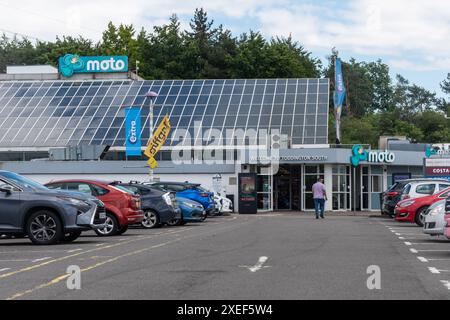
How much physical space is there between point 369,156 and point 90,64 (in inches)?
997

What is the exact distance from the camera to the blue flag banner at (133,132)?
176 ft

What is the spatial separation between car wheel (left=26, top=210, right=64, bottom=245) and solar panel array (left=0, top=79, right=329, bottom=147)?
114ft

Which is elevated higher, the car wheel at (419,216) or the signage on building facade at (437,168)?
the signage on building facade at (437,168)

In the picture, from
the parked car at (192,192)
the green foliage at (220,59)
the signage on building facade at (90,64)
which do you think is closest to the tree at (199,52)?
the green foliage at (220,59)

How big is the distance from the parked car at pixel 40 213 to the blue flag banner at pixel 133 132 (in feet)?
115

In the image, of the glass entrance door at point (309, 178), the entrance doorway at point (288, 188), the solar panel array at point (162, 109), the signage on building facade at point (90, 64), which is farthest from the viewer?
the signage on building facade at point (90, 64)

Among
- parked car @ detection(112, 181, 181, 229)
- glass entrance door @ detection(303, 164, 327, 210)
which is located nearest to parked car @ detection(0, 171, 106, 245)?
parked car @ detection(112, 181, 181, 229)

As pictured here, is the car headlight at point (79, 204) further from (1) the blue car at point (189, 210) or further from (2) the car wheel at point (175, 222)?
(1) the blue car at point (189, 210)

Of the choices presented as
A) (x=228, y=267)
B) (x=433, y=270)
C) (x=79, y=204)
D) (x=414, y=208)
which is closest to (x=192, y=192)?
(x=414, y=208)

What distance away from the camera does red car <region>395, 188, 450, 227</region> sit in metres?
27.6

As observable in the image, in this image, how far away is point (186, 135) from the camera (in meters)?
54.2

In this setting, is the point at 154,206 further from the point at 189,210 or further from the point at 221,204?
the point at 221,204

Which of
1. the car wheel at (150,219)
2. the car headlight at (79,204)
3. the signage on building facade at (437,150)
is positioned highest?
the signage on building facade at (437,150)

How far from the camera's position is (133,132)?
54.3 meters
